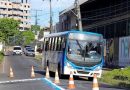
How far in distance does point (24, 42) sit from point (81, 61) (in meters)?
137

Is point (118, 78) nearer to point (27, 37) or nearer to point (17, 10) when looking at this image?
point (27, 37)

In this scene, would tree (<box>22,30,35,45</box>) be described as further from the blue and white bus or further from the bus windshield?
the bus windshield

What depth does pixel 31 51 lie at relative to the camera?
316 ft

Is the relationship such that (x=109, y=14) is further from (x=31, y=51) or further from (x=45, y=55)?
(x=31, y=51)

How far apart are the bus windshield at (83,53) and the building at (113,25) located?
15.5 meters

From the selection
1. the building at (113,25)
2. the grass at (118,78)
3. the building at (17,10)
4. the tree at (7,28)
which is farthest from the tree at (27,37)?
the grass at (118,78)

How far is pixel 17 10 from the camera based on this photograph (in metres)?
190

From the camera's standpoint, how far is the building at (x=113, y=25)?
46.5 m

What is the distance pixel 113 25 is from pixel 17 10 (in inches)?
5599

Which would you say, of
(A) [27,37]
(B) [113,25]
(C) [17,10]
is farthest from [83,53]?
(C) [17,10]

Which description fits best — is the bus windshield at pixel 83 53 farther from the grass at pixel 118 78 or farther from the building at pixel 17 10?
the building at pixel 17 10

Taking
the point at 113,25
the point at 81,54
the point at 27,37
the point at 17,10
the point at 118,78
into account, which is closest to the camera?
the point at 81,54

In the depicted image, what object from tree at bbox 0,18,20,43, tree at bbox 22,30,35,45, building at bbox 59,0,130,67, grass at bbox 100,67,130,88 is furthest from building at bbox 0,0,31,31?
grass at bbox 100,67,130,88

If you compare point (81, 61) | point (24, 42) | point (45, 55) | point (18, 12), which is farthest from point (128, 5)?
point (18, 12)
